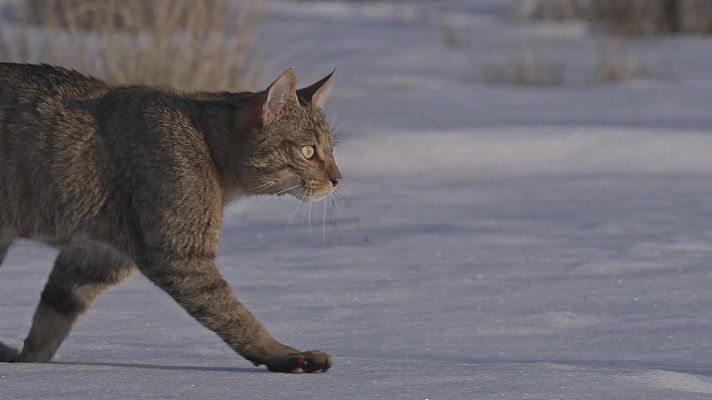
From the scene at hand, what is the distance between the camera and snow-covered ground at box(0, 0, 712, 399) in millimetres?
3385

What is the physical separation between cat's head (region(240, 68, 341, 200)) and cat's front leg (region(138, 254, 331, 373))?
0.40 metres

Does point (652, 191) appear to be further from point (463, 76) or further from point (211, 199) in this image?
point (463, 76)

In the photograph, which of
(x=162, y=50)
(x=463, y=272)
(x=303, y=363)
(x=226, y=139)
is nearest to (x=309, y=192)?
(x=226, y=139)

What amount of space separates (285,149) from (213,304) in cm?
58

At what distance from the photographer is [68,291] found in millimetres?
4117

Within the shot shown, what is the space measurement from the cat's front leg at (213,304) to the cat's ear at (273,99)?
51 cm

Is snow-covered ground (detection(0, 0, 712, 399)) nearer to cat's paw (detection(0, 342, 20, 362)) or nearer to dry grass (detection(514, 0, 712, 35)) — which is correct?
cat's paw (detection(0, 342, 20, 362))

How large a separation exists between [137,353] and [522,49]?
917 centimetres

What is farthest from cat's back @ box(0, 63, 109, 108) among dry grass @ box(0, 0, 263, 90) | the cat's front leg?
dry grass @ box(0, 0, 263, 90)

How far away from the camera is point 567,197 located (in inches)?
264

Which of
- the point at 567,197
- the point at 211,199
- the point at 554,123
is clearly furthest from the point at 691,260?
the point at 554,123

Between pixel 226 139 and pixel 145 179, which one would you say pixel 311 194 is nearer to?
pixel 226 139

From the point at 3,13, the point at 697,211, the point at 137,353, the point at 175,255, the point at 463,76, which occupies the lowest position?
the point at 137,353

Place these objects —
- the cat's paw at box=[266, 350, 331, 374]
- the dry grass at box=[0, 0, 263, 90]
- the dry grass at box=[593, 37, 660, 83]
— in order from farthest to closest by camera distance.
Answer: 1. the dry grass at box=[593, 37, 660, 83]
2. the dry grass at box=[0, 0, 263, 90]
3. the cat's paw at box=[266, 350, 331, 374]
